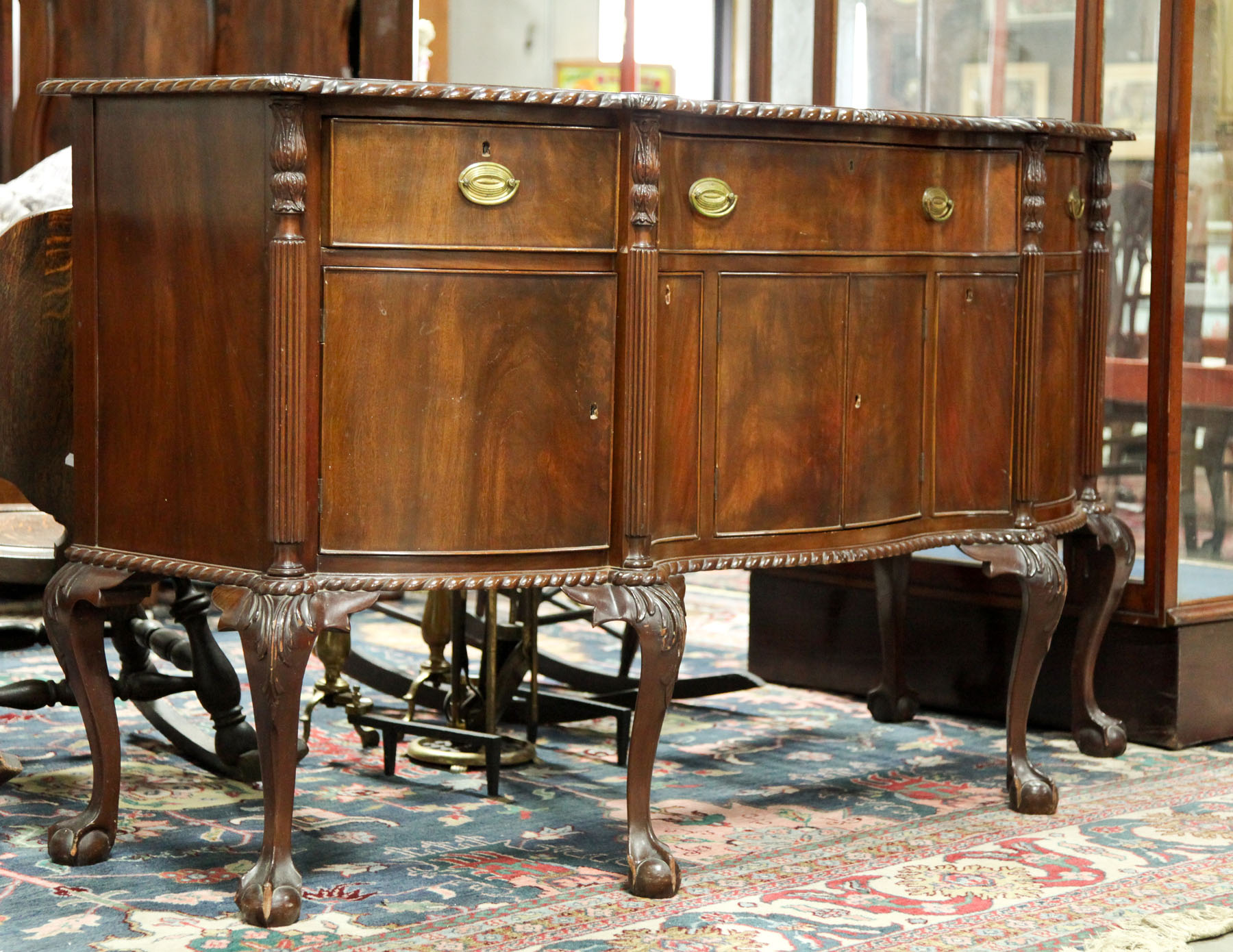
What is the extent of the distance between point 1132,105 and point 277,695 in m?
2.37

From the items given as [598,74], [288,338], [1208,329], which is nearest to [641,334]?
[288,338]

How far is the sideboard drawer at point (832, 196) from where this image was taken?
2850 mm

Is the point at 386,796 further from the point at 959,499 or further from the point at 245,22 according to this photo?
the point at 245,22

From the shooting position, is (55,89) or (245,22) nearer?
(55,89)

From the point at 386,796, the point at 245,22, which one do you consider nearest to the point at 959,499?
the point at 386,796

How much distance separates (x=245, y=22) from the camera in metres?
5.55

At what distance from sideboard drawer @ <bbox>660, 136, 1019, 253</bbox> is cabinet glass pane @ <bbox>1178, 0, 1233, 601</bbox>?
900mm

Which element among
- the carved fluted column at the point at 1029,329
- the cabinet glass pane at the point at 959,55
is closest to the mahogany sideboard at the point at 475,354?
the carved fluted column at the point at 1029,329

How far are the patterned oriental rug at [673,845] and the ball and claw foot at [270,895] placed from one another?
0.02 meters

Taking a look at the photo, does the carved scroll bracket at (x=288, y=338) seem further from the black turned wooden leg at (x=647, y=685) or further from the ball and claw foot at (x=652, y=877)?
the ball and claw foot at (x=652, y=877)

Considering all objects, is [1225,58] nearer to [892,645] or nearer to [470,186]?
[892,645]

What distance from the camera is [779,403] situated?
2986 millimetres

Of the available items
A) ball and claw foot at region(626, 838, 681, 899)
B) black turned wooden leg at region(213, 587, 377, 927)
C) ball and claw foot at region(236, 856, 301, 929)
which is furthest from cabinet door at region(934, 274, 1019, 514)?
ball and claw foot at region(236, 856, 301, 929)

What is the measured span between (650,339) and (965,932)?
1005mm
